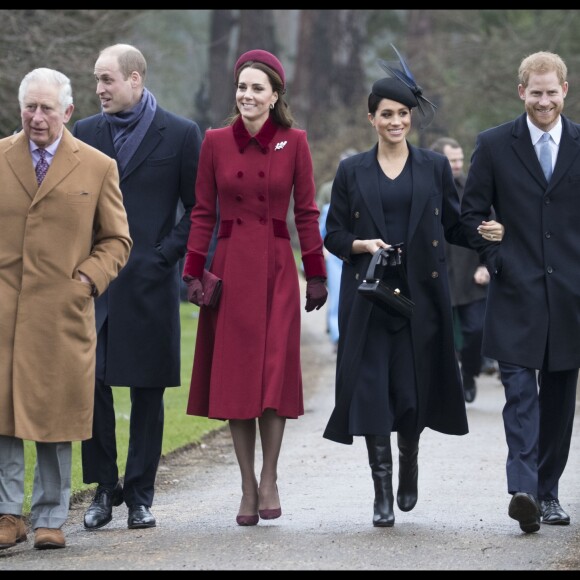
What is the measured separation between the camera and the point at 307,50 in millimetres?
36500

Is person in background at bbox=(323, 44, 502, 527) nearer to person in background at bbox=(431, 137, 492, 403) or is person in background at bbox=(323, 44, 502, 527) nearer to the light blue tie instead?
the light blue tie

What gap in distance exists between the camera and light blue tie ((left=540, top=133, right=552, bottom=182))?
788 cm

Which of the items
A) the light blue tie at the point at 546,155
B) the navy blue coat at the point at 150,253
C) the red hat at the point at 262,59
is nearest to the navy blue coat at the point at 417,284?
the light blue tie at the point at 546,155

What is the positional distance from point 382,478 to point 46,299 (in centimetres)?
181

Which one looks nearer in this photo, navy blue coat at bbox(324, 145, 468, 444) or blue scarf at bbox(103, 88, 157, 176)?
navy blue coat at bbox(324, 145, 468, 444)

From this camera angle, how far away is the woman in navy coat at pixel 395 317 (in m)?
7.75

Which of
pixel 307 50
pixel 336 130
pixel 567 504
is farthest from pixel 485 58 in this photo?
pixel 567 504

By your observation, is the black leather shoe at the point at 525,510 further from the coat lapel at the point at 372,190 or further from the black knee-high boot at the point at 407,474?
the coat lapel at the point at 372,190

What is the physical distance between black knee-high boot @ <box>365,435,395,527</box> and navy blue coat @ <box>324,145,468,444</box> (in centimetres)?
17

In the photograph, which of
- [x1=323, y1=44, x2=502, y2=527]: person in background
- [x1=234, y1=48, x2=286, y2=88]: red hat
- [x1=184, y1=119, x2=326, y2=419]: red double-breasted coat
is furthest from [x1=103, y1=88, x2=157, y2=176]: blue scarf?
[x1=323, y1=44, x2=502, y2=527]: person in background

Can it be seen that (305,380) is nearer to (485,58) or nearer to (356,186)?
(356,186)

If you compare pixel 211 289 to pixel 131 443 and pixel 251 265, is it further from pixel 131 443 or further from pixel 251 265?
pixel 131 443

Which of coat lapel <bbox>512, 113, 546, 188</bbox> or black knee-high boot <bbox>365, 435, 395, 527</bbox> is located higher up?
coat lapel <bbox>512, 113, 546, 188</bbox>

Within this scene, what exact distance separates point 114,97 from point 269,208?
0.96 meters
